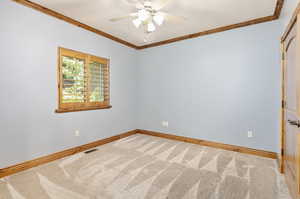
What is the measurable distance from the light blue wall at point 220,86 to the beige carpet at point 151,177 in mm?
613

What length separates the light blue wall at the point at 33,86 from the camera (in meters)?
2.18

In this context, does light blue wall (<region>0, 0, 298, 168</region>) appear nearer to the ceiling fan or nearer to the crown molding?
the crown molding

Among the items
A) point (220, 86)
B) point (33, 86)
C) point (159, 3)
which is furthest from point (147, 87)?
point (33, 86)

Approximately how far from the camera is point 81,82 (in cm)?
316

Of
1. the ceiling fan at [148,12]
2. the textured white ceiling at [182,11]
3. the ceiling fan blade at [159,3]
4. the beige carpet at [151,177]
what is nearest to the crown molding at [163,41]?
the textured white ceiling at [182,11]

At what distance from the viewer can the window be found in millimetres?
2844

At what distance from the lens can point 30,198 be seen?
1715mm

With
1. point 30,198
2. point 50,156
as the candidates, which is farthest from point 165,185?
point 50,156

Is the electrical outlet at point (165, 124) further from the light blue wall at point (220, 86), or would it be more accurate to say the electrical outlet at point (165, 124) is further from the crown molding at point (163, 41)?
the crown molding at point (163, 41)

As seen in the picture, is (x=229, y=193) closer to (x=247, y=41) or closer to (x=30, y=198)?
(x=30, y=198)

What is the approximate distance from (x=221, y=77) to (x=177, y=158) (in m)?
1.96

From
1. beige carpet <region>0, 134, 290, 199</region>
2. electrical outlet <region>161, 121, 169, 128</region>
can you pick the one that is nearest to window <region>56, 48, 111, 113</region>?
beige carpet <region>0, 134, 290, 199</region>

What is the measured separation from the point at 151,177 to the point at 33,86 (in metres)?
2.38

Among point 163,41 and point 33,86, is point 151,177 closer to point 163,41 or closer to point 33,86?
point 33,86
